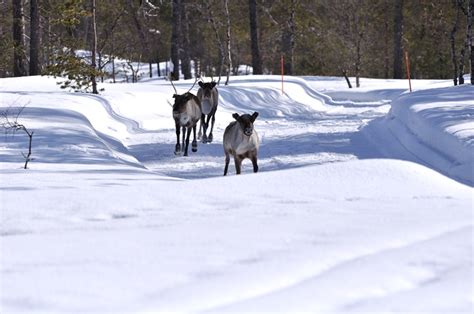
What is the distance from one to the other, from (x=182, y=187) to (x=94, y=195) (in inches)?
35.4

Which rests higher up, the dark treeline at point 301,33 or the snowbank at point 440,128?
the dark treeline at point 301,33

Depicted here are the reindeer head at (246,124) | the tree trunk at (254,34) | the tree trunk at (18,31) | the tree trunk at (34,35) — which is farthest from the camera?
the tree trunk at (254,34)

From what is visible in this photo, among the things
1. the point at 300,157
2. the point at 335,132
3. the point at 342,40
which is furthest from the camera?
the point at 342,40

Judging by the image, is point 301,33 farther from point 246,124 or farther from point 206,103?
point 246,124

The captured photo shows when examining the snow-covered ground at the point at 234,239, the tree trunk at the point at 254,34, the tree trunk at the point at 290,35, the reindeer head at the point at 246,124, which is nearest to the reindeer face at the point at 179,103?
the snow-covered ground at the point at 234,239

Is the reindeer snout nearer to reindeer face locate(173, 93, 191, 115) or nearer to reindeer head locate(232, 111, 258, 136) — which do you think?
reindeer face locate(173, 93, 191, 115)

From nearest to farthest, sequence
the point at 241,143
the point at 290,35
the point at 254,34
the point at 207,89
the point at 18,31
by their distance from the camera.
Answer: the point at 241,143 → the point at 207,89 → the point at 18,31 → the point at 254,34 → the point at 290,35

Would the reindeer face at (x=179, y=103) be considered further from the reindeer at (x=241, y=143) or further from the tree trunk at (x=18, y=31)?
the tree trunk at (x=18, y=31)

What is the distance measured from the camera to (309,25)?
56094 millimetres

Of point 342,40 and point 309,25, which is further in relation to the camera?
point 309,25

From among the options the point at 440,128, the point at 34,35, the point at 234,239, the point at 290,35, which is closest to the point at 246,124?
the point at 440,128

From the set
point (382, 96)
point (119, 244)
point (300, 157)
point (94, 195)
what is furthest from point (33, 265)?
point (382, 96)

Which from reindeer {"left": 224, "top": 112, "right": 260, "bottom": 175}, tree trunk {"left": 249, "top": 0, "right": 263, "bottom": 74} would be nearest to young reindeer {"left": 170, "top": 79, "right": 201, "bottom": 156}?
reindeer {"left": 224, "top": 112, "right": 260, "bottom": 175}

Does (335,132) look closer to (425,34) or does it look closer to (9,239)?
(9,239)
